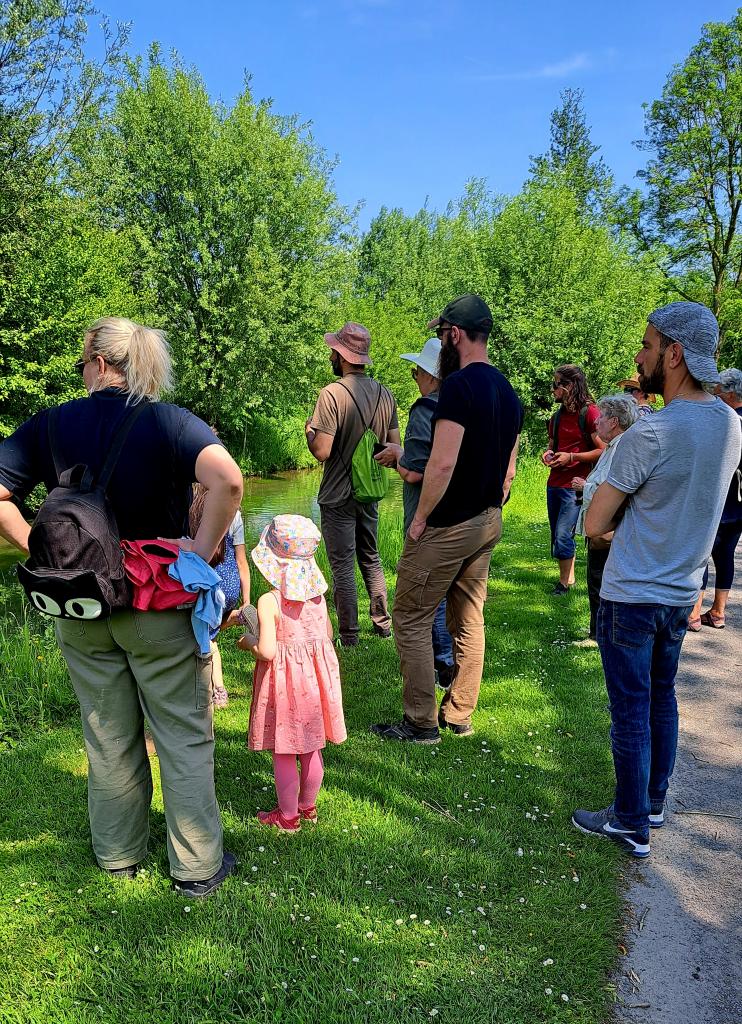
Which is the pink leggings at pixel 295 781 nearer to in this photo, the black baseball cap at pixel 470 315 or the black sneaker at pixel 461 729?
the black sneaker at pixel 461 729

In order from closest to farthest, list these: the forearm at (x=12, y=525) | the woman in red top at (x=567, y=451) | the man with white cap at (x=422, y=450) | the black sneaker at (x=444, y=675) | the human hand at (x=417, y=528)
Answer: the forearm at (x=12, y=525) → the human hand at (x=417, y=528) → the man with white cap at (x=422, y=450) → the black sneaker at (x=444, y=675) → the woman in red top at (x=567, y=451)

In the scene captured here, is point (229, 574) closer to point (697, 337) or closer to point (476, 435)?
point (476, 435)

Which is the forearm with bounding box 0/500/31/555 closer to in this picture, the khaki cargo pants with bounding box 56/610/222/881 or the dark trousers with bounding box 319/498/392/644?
the khaki cargo pants with bounding box 56/610/222/881

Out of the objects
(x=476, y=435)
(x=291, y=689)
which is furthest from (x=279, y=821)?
(x=476, y=435)

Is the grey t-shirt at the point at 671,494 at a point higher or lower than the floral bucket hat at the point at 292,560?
higher

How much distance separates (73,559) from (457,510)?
201cm

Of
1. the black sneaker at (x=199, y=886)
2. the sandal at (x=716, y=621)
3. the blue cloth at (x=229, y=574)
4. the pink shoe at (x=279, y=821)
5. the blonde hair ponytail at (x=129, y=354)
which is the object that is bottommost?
the black sneaker at (x=199, y=886)

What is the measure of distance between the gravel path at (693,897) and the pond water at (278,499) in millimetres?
9822

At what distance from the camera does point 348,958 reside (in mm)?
2438

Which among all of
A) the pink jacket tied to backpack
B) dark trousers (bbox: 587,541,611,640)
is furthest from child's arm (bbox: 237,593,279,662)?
dark trousers (bbox: 587,541,611,640)

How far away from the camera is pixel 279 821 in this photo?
3.19 m

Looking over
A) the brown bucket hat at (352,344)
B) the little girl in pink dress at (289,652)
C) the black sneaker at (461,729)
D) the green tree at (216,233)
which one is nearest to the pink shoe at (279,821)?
the little girl in pink dress at (289,652)

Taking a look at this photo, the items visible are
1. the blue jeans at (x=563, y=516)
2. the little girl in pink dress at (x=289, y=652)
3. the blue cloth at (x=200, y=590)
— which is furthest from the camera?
the blue jeans at (x=563, y=516)

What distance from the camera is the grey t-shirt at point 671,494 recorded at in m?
2.73
